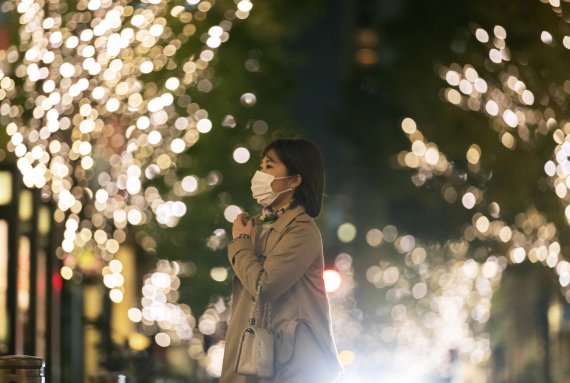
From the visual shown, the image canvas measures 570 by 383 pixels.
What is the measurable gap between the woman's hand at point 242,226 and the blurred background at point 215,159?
422 cm

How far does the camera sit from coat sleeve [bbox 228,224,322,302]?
720 cm

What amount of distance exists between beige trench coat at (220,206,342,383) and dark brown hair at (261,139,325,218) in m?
0.08

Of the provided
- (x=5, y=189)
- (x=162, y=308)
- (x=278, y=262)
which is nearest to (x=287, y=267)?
(x=278, y=262)

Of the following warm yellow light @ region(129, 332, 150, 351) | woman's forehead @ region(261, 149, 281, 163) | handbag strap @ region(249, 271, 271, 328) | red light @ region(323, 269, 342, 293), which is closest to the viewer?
handbag strap @ region(249, 271, 271, 328)

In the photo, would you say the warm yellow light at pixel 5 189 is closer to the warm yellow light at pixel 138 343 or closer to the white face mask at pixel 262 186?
the white face mask at pixel 262 186

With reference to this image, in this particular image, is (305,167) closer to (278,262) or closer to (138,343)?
(278,262)

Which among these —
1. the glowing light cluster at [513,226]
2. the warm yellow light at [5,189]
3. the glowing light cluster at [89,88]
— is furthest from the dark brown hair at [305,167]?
Result: the glowing light cluster at [513,226]

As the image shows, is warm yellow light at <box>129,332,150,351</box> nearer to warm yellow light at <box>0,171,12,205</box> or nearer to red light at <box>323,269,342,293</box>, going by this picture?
red light at <box>323,269,342,293</box>

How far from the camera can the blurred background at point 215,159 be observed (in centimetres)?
1828

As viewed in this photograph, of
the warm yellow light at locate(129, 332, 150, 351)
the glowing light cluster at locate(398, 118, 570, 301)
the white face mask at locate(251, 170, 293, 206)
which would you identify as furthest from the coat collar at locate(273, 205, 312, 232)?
the warm yellow light at locate(129, 332, 150, 351)

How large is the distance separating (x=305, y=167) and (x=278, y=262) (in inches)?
20.1

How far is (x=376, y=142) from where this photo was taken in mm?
43156

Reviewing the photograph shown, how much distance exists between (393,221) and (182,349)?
912 cm

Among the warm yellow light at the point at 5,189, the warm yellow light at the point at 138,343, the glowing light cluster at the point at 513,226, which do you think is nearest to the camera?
the warm yellow light at the point at 5,189
